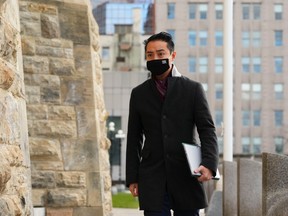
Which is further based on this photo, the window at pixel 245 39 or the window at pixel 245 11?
the window at pixel 245 11

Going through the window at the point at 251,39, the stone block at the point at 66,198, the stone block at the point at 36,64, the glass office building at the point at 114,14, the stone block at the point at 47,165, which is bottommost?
the stone block at the point at 66,198

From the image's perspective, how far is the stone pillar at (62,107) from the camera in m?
10.5

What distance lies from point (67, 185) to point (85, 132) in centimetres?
75

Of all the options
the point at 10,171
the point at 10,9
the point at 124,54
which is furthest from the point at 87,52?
the point at 124,54

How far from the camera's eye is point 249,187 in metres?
8.90

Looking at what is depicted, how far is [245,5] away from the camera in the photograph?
89.6 metres

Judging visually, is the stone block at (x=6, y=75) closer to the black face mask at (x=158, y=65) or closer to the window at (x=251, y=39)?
the black face mask at (x=158, y=65)

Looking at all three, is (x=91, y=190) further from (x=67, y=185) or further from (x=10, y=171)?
(x=10, y=171)

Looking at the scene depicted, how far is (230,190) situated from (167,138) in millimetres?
6248

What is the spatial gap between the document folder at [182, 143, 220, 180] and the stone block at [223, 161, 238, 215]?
593cm

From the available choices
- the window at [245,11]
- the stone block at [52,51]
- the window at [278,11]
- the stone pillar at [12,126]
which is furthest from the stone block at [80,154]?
the window at [278,11]

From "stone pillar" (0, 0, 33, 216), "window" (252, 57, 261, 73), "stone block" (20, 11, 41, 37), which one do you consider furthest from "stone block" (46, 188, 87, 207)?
"window" (252, 57, 261, 73)

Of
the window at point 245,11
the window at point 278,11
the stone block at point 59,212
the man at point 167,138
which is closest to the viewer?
the man at point 167,138

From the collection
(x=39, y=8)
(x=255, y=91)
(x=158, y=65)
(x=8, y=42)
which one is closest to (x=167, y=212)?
(x=158, y=65)
